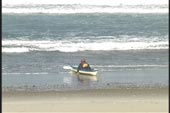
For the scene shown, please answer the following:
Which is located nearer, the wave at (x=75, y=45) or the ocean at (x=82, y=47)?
the ocean at (x=82, y=47)

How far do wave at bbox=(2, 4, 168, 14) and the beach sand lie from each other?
26.7m

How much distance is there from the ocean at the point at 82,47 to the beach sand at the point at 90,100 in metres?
0.71

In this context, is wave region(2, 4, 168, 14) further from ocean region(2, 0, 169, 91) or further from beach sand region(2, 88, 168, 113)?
beach sand region(2, 88, 168, 113)

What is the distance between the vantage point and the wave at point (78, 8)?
41.0 metres

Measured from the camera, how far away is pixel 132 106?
37.3 feet

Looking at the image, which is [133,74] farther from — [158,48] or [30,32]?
[30,32]
